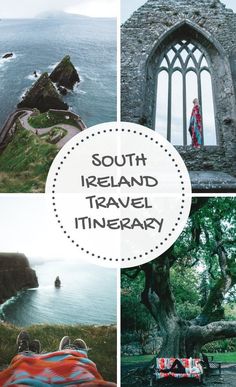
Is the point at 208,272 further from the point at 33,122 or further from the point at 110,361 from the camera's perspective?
the point at 33,122

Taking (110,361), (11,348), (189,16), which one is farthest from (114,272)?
(189,16)

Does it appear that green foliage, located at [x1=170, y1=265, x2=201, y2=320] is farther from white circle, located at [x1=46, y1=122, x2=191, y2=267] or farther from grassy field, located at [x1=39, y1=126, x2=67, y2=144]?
grassy field, located at [x1=39, y1=126, x2=67, y2=144]

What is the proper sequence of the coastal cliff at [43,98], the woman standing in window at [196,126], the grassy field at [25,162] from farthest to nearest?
the woman standing in window at [196,126]
the coastal cliff at [43,98]
the grassy field at [25,162]

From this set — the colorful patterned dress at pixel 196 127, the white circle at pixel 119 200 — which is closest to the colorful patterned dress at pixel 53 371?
the white circle at pixel 119 200

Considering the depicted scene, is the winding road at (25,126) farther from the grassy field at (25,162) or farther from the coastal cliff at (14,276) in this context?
the coastal cliff at (14,276)

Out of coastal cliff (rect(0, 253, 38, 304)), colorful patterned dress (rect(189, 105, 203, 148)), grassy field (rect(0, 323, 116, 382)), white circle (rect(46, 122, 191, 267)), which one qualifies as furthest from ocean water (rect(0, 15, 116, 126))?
grassy field (rect(0, 323, 116, 382))

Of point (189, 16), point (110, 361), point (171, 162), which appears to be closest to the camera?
point (110, 361)
